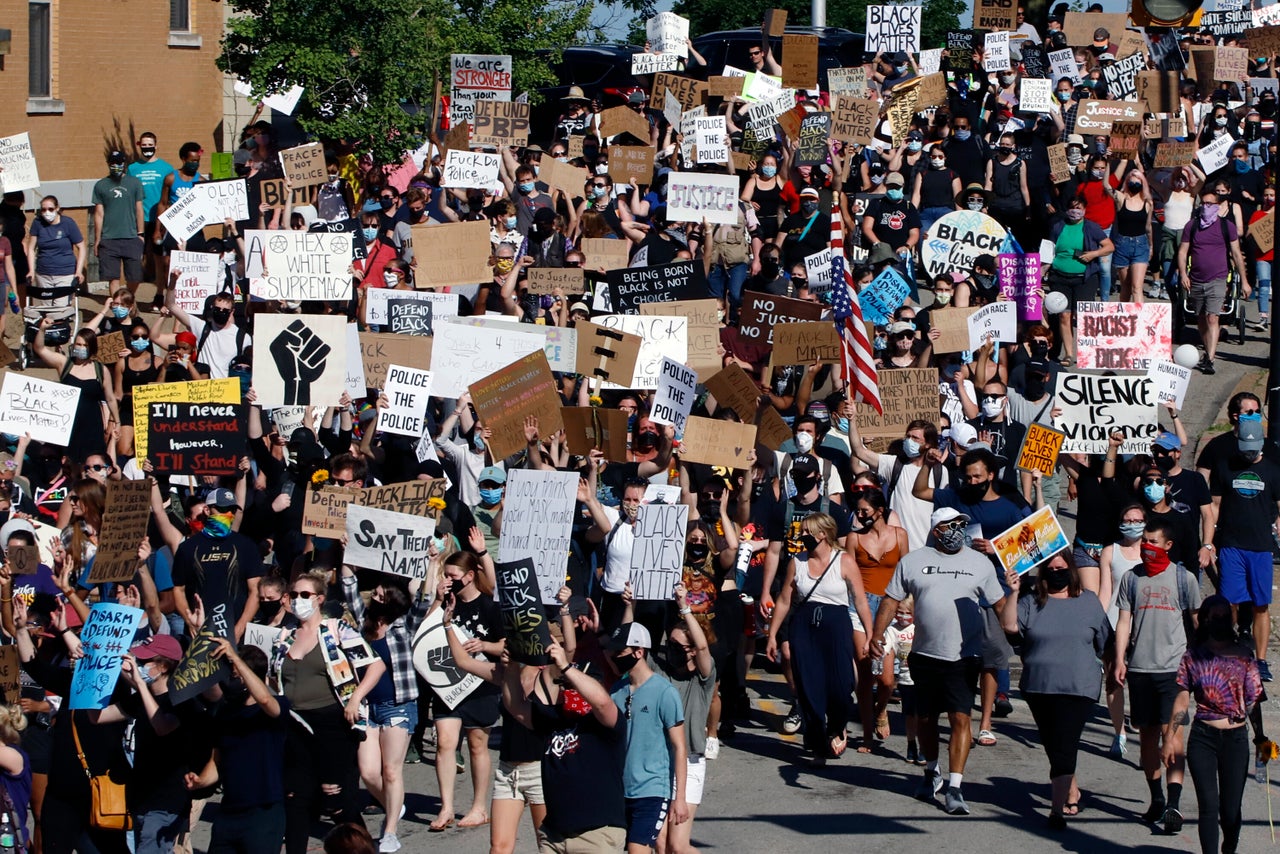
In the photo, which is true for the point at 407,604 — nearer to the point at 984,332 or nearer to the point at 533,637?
the point at 533,637

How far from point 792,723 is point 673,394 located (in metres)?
2.56

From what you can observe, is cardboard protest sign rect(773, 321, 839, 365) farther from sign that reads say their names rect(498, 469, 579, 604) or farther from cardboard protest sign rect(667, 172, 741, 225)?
A: sign that reads say their names rect(498, 469, 579, 604)

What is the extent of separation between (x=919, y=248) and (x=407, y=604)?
10.7 m

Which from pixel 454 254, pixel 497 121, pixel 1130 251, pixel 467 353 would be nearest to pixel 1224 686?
pixel 467 353

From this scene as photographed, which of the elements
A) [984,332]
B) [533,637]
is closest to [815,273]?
[984,332]

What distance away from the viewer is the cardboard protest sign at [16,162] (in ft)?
63.7

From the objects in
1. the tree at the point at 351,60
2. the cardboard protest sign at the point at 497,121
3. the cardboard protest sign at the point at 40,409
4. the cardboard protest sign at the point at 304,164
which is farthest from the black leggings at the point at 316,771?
the tree at the point at 351,60

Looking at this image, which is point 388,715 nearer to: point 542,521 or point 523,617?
point 542,521

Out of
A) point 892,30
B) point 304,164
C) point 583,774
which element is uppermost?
point 892,30

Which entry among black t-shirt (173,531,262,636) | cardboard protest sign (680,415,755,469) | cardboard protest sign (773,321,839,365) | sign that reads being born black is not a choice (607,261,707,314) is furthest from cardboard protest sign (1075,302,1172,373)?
black t-shirt (173,531,262,636)

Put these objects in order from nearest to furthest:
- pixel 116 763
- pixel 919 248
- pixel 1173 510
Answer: pixel 116 763 → pixel 1173 510 → pixel 919 248

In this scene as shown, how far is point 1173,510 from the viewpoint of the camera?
12555 mm

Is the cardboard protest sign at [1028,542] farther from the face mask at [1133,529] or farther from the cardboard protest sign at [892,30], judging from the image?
the cardboard protest sign at [892,30]

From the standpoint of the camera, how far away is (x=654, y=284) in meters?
15.7
